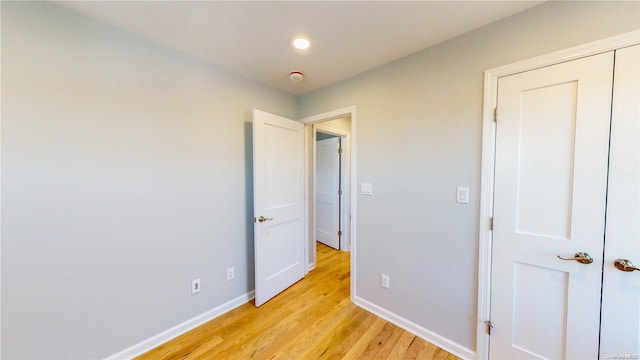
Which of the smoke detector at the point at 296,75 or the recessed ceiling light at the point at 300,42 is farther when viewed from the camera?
the smoke detector at the point at 296,75

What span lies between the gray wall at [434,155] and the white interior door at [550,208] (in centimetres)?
15

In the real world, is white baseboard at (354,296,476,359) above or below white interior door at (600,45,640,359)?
below

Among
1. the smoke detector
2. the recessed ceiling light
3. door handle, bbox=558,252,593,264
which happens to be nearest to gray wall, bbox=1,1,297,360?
the smoke detector

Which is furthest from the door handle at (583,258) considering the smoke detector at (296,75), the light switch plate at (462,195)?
the smoke detector at (296,75)

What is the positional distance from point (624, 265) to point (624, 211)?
270 mm

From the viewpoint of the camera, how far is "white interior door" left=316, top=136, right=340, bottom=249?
Result: 12.5 feet

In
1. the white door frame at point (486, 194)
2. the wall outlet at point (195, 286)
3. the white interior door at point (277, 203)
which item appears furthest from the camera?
the white interior door at point (277, 203)

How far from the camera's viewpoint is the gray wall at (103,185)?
1.24 metres

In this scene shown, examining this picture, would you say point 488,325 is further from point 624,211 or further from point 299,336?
point 299,336

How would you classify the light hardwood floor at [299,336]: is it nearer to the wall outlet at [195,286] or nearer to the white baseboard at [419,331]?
the white baseboard at [419,331]

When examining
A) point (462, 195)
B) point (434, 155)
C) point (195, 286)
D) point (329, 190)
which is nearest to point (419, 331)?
point (462, 195)

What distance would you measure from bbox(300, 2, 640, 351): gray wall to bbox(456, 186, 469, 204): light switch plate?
35 mm

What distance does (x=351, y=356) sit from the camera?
5.38 feet

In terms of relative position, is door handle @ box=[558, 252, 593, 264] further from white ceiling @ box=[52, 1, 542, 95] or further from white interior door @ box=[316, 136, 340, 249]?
white interior door @ box=[316, 136, 340, 249]
